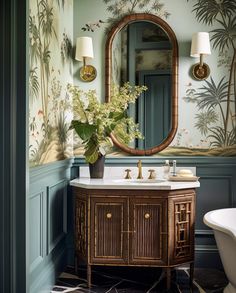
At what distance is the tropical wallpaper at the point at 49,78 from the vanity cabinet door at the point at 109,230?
0.52 m

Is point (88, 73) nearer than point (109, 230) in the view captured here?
No

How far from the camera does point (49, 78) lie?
9.04 feet

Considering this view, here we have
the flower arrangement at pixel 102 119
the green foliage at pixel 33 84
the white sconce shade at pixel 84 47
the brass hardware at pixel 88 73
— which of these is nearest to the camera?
the green foliage at pixel 33 84

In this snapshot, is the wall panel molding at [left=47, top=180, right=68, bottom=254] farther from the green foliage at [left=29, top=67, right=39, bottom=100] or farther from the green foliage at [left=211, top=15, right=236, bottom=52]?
the green foliage at [left=211, top=15, right=236, bottom=52]

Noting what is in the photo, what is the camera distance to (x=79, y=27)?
3385 mm

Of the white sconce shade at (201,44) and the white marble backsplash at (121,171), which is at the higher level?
the white sconce shade at (201,44)

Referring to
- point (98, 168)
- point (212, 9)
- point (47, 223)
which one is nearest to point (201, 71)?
point (212, 9)

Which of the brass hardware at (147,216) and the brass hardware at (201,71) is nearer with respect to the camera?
the brass hardware at (147,216)

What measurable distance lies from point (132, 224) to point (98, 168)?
22.6 inches

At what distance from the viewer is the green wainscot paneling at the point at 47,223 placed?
2.39m

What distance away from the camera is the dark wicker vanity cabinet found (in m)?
2.74

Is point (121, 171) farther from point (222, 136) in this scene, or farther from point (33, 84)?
point (33, 84)

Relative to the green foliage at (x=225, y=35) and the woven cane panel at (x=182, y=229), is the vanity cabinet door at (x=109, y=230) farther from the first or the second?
the green foliage at (x=225, y=35)

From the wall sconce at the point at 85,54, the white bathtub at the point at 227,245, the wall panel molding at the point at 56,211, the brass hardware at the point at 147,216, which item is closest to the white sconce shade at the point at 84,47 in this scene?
the wall sconce at the point at 85,54
